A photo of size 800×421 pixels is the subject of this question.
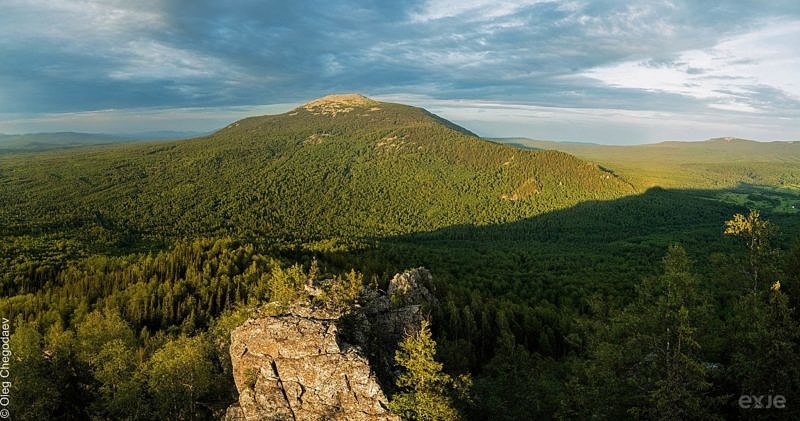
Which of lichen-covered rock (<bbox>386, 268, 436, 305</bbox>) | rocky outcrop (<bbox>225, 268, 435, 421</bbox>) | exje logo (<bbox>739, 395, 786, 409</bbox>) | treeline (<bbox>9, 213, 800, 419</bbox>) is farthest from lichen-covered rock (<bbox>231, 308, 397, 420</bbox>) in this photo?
lichen-covered rock (<bbox>386, 268, 436, 305</bbox>)

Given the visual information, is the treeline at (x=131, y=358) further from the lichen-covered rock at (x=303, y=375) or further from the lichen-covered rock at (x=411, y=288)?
the lichen-covered rock at (x=411, y=288)

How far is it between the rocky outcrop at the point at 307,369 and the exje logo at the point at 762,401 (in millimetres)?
24262

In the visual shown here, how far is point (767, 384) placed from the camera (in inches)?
1162

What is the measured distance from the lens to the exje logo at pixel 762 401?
28.6 meters

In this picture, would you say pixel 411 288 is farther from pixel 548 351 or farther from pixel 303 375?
pixel 303 375

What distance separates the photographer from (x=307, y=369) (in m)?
35.6

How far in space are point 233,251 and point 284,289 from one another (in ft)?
336

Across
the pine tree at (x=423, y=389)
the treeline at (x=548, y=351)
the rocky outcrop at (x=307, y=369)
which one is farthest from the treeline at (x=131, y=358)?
the pine tree at (x=423, y=389)

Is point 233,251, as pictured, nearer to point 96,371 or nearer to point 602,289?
point 96,371

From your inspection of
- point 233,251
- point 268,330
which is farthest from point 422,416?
point 233,251

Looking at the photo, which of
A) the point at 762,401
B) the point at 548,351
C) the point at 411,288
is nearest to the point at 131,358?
the point at 411,288

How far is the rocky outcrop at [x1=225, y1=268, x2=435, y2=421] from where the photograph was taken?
112ft

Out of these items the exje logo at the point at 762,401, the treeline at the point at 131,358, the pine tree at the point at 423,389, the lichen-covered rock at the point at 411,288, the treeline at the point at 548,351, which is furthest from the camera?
the lichen-covered rock at the point at 411,288

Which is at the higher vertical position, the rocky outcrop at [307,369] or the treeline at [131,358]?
the rocky outcrop at [307,369]
